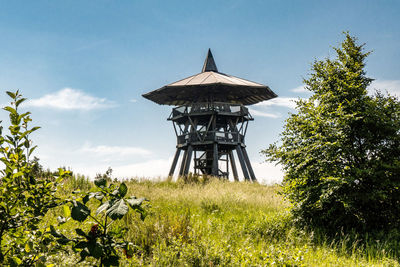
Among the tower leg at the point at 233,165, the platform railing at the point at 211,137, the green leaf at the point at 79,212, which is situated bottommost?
the green leaf at the point at 79,212

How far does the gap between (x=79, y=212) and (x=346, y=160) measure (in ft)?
24.7

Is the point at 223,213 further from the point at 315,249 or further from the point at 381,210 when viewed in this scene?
the point at 381,210

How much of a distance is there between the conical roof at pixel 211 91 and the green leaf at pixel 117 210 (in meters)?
19.6

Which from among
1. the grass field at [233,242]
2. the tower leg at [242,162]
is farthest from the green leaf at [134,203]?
the tower leg at [242,162]

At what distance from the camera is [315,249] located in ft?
23.1

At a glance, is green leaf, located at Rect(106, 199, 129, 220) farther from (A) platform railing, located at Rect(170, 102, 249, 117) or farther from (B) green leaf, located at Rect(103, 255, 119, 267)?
(A) platform railing, located at Rect(170, 102, 249, 117)

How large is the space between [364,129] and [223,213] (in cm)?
453

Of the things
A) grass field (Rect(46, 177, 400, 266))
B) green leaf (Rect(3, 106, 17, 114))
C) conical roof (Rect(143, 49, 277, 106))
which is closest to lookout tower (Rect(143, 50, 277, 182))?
conical roof (Rect(143, 49, 277, 106))

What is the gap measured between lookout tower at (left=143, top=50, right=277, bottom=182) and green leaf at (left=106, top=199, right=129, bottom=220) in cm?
2014

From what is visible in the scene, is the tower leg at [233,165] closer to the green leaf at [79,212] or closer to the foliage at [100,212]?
the foliage at [100,212]

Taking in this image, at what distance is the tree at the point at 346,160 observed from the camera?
784cm

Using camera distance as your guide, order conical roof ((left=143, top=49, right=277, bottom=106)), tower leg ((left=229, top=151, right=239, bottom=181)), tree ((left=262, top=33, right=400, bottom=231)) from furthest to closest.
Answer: tower leg ((left=229, top=151, right=239, bottom=181)) → conical roof ((left=143, top=49, right=277, bottom=106)) → tree ((left=262, top=33, right=400, bottom=231))

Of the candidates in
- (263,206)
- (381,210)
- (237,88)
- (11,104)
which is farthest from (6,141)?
(237,88)

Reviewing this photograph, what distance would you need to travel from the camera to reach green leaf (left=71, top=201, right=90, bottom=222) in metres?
2.23
